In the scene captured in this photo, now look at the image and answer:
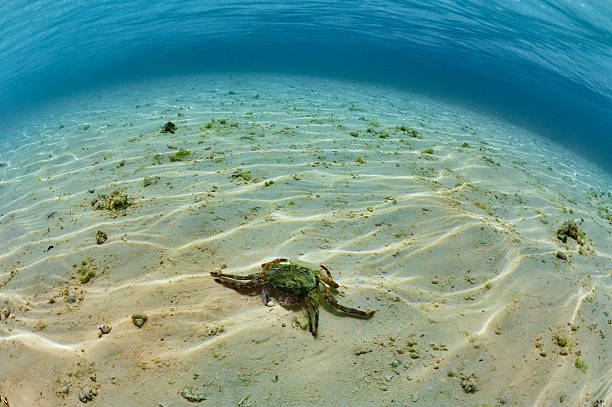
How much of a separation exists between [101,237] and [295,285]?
9.23 ft

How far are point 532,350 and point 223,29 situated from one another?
25.6m

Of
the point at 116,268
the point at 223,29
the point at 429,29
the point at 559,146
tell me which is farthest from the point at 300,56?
the point at 116,268

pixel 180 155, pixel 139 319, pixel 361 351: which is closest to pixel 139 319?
pixel 139 319

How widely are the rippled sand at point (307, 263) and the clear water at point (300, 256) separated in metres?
0.02

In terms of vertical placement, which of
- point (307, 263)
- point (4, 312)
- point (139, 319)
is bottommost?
point (4, 312)

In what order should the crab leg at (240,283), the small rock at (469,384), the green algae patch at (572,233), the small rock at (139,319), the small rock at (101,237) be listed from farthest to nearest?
1. the green algae patch at (572,233)
2. the small rock at (101,237)
3. the crab leg at (240,283)
4. the small rock at (139,319)
5. the small rock at (469,384)

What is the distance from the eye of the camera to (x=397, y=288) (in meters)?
3.34

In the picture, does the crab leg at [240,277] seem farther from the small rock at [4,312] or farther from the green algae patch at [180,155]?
the green algae patch at [180,155]

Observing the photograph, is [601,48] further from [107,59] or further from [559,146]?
[107,59]

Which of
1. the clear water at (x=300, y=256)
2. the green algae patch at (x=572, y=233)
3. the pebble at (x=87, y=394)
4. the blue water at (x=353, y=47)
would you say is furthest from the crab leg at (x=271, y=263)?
the blue water at (x=353, y=47)

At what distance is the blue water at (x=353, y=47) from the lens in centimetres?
1583

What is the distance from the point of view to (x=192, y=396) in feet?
7.88

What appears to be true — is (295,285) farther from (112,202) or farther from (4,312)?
(112,202)

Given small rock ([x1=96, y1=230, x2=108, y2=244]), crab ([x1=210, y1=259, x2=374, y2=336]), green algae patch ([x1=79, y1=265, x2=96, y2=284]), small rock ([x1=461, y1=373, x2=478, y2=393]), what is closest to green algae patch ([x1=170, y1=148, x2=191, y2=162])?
small rock ([x1=96, y1=230, x2=108, y2=244])
